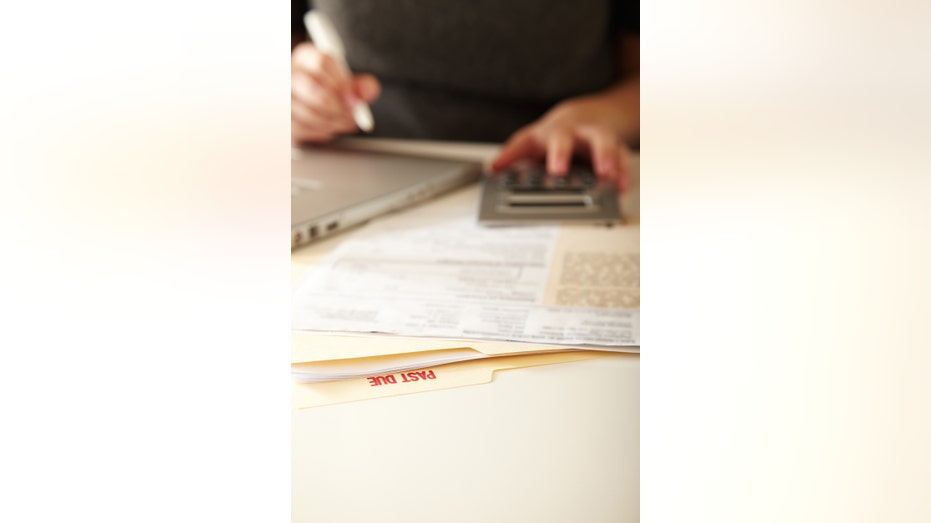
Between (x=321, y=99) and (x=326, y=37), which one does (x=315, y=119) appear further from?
(x=326, y=37)

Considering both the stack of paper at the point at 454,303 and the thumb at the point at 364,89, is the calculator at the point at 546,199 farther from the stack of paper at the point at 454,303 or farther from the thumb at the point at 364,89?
the thumb at the point at 364,89

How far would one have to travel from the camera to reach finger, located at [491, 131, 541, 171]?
861 mm

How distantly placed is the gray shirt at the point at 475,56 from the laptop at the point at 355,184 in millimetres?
204

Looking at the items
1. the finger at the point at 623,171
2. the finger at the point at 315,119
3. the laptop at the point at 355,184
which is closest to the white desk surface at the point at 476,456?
the laptop at the point at 355,184

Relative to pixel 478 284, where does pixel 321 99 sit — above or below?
above

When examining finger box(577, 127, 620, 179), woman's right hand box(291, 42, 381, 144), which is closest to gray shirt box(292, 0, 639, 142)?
woman's right hand box(291, 42, 381, 144)

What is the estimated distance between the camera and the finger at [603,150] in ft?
2.64

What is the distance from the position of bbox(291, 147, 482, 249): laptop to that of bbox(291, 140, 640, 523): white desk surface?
0.86ft

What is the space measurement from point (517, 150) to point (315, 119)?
250 mm

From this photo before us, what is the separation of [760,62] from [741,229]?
7 centimetres

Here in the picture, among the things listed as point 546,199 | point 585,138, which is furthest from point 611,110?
point 546,199

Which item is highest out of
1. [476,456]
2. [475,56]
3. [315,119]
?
[475,56]

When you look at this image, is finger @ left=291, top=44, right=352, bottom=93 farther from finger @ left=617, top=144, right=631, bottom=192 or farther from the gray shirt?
finger @ left=617, top=144, right=631, bottom=192

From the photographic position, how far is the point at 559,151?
834 millimetres
